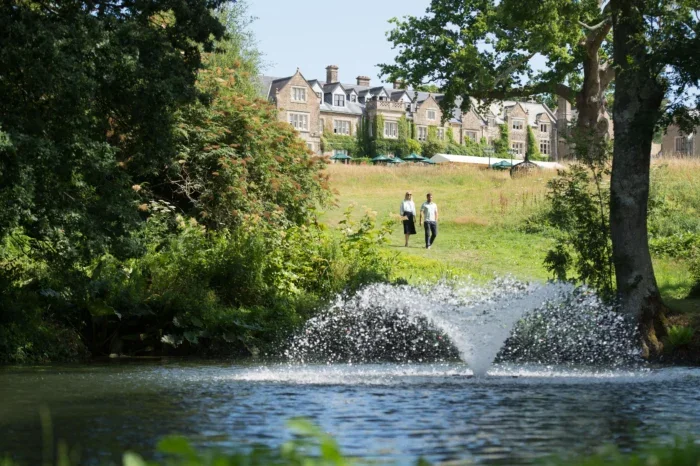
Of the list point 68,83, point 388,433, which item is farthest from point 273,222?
point 388,433

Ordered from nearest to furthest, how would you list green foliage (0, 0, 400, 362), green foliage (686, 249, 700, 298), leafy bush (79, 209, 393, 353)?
green foliage (0, 0, 400, 362), leafy bush (79, 209, 393, 353), green foliage (686, 249, 700, 298)

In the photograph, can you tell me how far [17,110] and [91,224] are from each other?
1.97 m

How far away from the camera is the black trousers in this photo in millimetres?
30062

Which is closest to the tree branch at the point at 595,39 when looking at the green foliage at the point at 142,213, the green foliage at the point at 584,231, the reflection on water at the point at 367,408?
the green foliage at the point at 142,213

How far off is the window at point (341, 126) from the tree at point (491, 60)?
5567 cm

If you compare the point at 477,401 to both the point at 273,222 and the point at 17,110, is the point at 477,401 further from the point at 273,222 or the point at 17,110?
the point at 273,222

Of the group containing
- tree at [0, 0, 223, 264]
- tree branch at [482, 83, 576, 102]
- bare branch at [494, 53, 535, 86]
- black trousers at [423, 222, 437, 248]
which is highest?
bare branch at [494, 53, 535, 86]

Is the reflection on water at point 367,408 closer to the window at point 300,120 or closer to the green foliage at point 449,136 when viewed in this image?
the window at point 300,120

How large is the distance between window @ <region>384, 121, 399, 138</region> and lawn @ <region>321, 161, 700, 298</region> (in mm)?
47746

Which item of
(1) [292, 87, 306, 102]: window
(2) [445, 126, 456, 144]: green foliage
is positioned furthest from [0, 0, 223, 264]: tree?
(2) [445, 126, 456, 144]: green foliage

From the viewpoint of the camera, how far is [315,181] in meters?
26.4

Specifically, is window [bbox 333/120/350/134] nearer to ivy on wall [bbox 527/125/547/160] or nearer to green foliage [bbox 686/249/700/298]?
ivy on wall [bbox 527/125/547/160]

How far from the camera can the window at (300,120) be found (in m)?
97.6

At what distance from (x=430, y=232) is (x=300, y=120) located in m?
69.4
